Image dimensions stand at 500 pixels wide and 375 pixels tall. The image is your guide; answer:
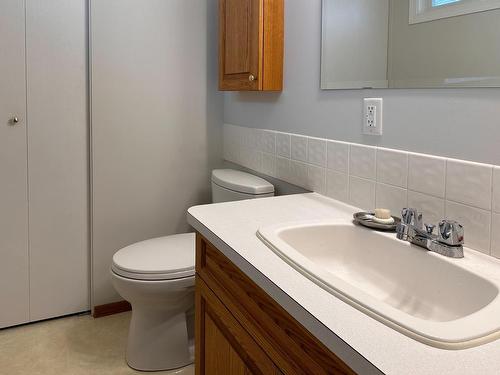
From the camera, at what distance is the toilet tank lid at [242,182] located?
1.91m

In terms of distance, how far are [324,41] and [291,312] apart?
1.10m

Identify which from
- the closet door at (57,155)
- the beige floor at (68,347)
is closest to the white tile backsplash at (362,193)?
the beige floor at (68,347)

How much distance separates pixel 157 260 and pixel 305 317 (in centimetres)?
120

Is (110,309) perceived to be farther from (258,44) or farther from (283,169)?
(258,44)

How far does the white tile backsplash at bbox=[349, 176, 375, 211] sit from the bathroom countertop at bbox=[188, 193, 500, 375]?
0.79ft

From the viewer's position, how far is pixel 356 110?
1.47 m

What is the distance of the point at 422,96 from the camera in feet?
3.97

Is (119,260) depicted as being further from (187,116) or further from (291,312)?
(291,312)

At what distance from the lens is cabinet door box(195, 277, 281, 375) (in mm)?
1014

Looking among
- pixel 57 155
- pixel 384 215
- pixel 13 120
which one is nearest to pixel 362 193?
pixel 384 215

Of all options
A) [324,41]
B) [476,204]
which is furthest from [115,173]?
[476,204]

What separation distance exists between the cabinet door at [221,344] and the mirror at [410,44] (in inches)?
30.4

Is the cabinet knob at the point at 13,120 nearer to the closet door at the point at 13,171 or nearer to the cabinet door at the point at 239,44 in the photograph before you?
the closet door at the point at 13,171

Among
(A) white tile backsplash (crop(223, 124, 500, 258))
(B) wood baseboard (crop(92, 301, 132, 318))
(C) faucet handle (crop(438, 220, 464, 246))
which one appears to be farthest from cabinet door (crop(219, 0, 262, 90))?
(B) wood baseboard (crop(92, 301, 132, 318))
